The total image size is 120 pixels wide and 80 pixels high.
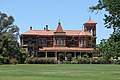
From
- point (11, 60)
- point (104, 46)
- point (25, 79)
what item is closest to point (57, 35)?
point (11, 60)

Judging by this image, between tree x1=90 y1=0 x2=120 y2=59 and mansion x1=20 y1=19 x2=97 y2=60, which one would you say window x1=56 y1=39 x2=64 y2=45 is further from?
tree x1=90 y1=0 x2=120 y2=59

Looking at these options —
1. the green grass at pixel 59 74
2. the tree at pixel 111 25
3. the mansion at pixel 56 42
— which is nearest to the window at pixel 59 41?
the mansion at pixel 56 42

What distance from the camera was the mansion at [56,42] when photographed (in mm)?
105688

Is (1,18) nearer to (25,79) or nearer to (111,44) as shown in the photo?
(111,44)

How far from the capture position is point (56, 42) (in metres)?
109

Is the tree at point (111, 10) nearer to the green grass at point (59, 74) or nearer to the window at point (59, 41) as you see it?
the green grass at point (59, 74)

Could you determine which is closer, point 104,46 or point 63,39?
point 104,46

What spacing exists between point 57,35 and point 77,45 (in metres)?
6.92

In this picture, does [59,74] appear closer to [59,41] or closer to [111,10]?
[111,10]

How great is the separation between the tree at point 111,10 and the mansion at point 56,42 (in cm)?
6738

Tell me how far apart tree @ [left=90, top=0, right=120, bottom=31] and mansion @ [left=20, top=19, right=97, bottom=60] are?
67.4m

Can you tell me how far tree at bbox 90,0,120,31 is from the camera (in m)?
35.2

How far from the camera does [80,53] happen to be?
106m

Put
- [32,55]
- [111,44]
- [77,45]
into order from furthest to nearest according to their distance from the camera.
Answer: [77,45] → [32,55] → [111,44]
